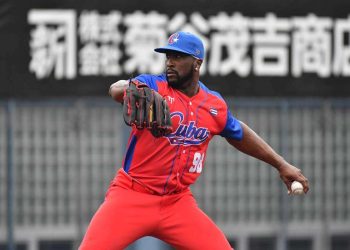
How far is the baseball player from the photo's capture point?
6559 millimetres

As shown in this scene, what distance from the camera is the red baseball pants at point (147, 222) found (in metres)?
6.48

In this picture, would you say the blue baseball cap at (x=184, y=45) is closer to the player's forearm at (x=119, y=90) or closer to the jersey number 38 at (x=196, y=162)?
the player's forearm at (x=119, y=90)

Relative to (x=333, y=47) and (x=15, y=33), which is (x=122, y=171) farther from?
(x=333, y=47)

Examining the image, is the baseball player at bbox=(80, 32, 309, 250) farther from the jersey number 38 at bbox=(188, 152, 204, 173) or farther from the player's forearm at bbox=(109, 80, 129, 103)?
the player's forearm at bbox=(109, 80, 129, 103)

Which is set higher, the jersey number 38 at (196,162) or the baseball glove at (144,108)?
the baseball glove at (144,108)

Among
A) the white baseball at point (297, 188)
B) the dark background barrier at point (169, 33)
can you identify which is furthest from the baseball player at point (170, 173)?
the dark background barrier at point (169, 33)

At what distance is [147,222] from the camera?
660 centimetres

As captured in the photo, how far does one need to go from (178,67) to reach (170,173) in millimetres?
677

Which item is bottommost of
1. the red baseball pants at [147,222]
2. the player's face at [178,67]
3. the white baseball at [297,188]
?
the red baseball pants at [147,222]

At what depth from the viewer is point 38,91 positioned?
984 centimetres

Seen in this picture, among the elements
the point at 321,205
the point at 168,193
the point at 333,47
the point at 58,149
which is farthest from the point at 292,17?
the point at 168,193

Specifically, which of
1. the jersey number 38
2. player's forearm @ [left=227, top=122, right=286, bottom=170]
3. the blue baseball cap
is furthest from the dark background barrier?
the blue baseball cap

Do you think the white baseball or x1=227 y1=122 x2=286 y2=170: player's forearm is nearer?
the white baseball

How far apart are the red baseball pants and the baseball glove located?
590 mm
